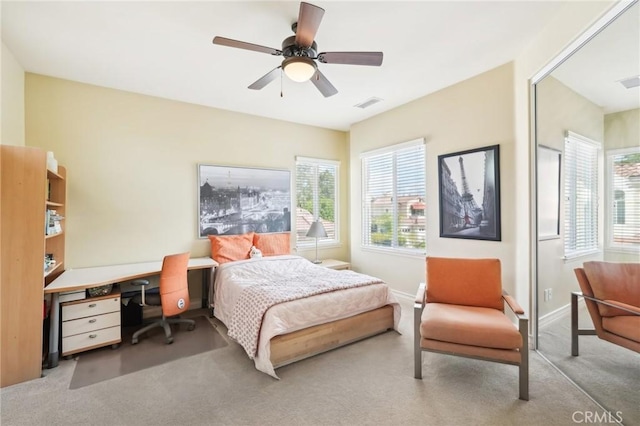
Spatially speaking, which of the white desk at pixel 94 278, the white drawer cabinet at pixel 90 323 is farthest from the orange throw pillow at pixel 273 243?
the white drawer cabinet at pixel 90 323

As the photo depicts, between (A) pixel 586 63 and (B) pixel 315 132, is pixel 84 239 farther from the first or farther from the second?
(A) pixel 586 63

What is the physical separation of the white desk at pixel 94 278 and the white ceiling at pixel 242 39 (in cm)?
223

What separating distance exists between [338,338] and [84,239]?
3210 millimetres

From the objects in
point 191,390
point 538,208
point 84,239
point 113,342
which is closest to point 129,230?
point 84,239

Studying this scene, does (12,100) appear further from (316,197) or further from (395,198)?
(395,198)

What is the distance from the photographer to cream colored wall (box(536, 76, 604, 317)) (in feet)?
7.68

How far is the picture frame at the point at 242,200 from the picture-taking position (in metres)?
4.24

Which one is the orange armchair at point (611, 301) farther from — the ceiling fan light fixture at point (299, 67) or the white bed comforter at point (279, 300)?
the ceiling fan light fixture at point (299, 67)

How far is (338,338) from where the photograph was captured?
281cm

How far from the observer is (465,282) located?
9.10 feet

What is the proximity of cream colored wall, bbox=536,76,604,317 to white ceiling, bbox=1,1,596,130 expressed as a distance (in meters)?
0.60

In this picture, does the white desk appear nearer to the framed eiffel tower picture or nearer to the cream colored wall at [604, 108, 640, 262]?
the framed eiffel tower picture

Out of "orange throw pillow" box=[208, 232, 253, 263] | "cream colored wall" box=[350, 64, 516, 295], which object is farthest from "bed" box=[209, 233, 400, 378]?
"cream colored wall" box=[350, 64, 516, 295]

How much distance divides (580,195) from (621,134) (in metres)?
0.59
